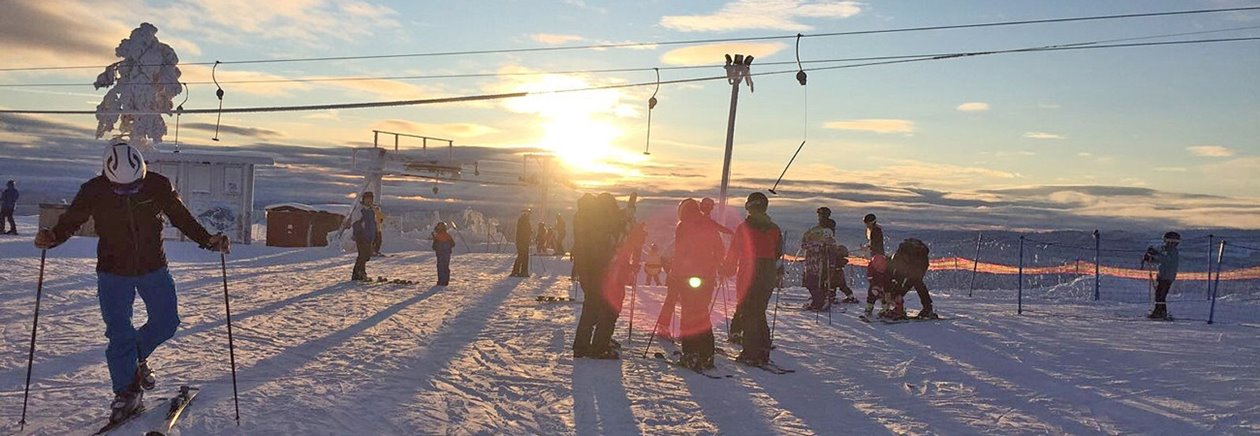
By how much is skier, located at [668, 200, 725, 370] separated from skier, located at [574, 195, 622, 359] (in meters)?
0.71

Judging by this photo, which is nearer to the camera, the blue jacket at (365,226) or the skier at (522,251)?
the blue jacket at (365,226)

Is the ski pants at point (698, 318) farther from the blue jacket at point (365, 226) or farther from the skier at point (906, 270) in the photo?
the blue jacket at point (365, 226)

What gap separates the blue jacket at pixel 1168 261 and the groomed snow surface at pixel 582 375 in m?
1.16

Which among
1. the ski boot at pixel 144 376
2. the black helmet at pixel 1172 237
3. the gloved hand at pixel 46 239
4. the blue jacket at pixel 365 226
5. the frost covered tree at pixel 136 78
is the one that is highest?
the frost covered tree at pixel 136 78

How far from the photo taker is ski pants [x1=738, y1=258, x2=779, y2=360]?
9.11m

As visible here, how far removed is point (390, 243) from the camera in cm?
3781

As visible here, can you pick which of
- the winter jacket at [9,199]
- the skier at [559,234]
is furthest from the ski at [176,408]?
the skier at [559,234]

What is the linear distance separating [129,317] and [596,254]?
4441 mm

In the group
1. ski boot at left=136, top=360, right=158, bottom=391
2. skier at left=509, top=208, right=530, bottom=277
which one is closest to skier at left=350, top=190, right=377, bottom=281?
skier at left=509, top=208, right=530, bottom=277

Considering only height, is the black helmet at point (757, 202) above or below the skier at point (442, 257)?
above

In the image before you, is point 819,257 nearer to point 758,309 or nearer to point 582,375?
point 758,309

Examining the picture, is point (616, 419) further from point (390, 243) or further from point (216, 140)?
point (390, 243)

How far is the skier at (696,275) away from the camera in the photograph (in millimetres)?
8961

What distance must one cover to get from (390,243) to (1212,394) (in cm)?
3333
